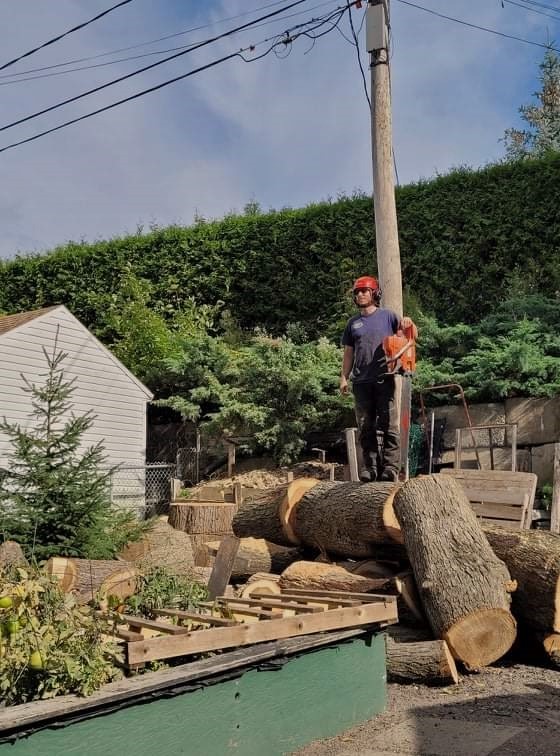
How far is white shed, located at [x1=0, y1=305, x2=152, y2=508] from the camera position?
1495cm

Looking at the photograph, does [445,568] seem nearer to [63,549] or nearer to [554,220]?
[63,549]

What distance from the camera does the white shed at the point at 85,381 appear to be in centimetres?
1495

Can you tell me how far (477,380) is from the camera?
10953 millimetres

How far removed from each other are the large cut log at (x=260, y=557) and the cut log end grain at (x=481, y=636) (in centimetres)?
239

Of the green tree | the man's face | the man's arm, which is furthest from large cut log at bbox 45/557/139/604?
the green tree

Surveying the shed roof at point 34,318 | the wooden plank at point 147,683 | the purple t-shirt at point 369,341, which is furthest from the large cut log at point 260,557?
the shed roof at point 34,318

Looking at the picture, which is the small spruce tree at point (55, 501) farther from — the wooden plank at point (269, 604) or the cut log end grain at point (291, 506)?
the wooden plank at point (269, 604)

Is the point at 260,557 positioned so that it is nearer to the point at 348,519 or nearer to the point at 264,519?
the point at 264,519

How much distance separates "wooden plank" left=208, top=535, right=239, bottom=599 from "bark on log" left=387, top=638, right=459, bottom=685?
1198mm

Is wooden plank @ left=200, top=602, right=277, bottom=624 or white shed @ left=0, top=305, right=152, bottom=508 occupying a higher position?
white shed @ left=0, top=305, right=152, bottom=508

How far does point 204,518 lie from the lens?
10.6m

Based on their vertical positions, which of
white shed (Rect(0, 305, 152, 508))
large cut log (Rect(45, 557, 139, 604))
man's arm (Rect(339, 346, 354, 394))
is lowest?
large cut log (Rect(45, 557, 139, 604))

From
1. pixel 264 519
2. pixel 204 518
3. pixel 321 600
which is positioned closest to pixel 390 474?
pixel 264 519

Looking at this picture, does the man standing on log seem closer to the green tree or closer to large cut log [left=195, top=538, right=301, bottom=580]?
large cut log [left=195, top=538, right=301, bottom=580]
